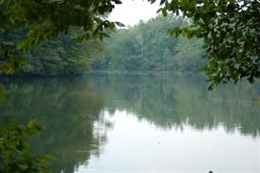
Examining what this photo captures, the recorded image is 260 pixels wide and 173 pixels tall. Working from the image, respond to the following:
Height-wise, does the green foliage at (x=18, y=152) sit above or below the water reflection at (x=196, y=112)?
above

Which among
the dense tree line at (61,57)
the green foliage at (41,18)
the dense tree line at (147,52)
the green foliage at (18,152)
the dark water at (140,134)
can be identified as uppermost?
the dense tree line at (147,52)

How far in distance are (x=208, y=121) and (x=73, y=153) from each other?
924cm

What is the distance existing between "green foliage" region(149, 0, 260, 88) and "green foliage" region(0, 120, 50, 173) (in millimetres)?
1560

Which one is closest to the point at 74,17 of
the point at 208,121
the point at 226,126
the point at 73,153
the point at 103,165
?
the point at 103,165

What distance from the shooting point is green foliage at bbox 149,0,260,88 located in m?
3.38

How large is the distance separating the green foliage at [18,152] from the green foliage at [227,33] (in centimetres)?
156

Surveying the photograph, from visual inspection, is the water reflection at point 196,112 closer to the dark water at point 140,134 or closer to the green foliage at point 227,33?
the dark water at point 140,134

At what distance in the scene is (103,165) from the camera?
11633mm

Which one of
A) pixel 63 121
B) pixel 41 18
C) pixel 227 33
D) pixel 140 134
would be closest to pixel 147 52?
pixel 63 121

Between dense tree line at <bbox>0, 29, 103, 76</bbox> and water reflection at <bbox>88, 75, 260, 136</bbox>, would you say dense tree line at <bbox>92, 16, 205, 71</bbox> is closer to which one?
dense tree line at <bbox>0, 29, 103, 76</bbox>

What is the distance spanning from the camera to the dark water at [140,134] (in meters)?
12.2

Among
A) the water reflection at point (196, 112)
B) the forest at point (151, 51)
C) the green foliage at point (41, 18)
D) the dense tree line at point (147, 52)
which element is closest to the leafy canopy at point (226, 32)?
the green foliage at point (41, 18)

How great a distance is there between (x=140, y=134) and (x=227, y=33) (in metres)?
13.5

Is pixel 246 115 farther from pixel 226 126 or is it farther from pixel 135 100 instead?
pixel 135 100
